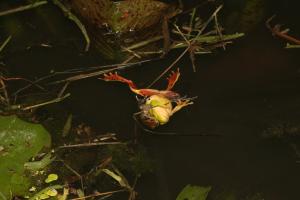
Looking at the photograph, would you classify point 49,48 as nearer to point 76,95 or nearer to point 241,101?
point 76,95

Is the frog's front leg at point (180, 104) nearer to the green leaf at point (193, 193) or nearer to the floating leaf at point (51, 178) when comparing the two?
the green leaf at point (193, 193)

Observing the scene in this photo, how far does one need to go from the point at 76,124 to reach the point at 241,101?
646 mm

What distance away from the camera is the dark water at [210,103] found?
165 cm

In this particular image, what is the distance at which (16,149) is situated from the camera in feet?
4.99

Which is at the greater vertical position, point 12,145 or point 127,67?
point 127,67

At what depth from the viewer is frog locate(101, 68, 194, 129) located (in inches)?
66.1

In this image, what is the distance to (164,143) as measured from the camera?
1693 mm

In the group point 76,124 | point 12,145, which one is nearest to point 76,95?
point 76,124

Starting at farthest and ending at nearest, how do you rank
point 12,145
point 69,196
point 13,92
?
point 13,92, point 69,196, point 12,145

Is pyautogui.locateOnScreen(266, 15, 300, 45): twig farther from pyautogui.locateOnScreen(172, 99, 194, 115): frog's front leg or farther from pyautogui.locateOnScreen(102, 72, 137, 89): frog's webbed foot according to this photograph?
pyautogui.locateOnScreen(102, 72, 137, 89): frog's webbed foot

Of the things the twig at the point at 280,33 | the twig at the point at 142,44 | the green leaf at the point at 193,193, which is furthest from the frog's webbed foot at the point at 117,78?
the twig at the point at 280,33

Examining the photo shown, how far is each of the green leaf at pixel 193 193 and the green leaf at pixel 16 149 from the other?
50 centimetres

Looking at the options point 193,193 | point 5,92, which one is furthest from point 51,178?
point 193,193

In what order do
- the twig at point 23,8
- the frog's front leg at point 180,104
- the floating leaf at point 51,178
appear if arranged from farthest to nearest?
the twig at point 23,8 → the frog's front leg at point 180,104 → the floating leaf at point 51,178
